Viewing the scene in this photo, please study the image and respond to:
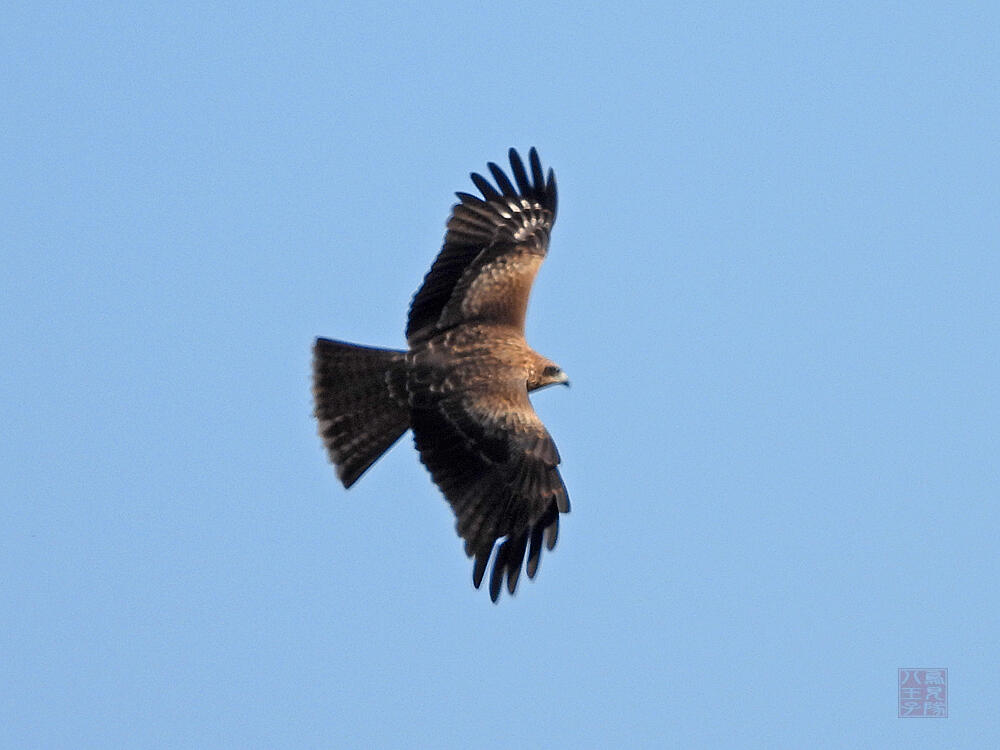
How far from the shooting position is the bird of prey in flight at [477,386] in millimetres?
12125

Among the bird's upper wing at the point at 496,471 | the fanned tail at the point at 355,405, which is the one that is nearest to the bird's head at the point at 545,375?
the bird's upper wing at the point at 496,471

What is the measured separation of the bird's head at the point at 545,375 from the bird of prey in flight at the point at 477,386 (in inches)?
0.4

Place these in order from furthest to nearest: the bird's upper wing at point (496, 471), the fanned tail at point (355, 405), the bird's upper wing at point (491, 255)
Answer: the bird's upper wing at point (491, 255) < the fanned tail at point (355, 405) < the bird's upper wing at point (496, 471)

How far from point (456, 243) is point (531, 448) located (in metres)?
2.45

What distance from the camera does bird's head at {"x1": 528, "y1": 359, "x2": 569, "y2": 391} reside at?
1311 cm

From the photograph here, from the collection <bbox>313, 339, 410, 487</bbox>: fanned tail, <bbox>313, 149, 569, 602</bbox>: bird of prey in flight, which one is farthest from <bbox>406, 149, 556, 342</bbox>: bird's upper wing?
<bbox>313, 339, 410, 487</bbox>: fanned tail

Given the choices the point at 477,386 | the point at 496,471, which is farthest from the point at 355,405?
the point at 496,471

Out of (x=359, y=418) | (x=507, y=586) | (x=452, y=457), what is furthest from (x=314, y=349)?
(x=507, y=586)

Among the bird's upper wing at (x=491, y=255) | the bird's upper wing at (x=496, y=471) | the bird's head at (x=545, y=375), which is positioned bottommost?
the bird's upper wing at (x=496, y=471)

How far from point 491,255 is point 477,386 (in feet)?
5.43

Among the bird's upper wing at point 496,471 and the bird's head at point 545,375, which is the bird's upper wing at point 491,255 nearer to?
the bird's head at point 545,375

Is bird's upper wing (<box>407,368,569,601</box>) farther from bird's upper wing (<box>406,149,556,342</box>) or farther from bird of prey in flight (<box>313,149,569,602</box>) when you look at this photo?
bird's upper wing (<box>406,149,556,342</box>)

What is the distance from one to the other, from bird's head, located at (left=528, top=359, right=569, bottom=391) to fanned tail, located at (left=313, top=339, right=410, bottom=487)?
3.52 feet

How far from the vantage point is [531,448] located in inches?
481
